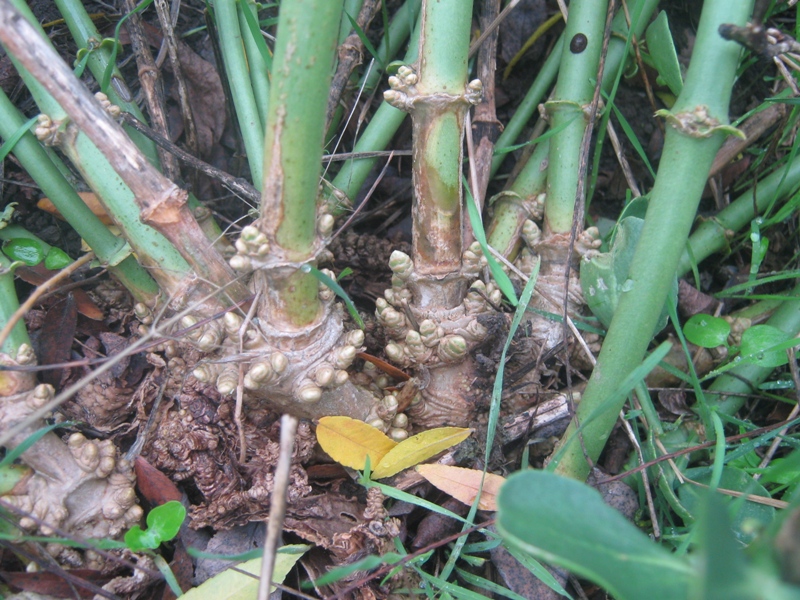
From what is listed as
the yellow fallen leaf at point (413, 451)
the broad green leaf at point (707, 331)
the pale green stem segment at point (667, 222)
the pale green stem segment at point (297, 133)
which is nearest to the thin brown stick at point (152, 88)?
the pale green stem segment at point (297, 133)

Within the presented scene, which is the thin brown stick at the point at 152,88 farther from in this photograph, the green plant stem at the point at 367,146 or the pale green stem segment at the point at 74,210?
the green plant stem at the point at 367,146

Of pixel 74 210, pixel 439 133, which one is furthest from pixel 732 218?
pixel 74 210

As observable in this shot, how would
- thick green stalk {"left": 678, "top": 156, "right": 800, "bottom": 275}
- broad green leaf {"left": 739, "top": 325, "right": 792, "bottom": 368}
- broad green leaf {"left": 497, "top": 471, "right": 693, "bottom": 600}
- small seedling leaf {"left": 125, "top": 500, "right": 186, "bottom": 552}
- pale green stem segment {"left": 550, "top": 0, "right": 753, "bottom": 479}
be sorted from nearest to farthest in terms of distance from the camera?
broad green leaf {"left": 497, "top": 471, "right": 693, "bottom": 600}
pale green stem segment {"left": 550, "top": 0, "right": 753, "bottom": 479}
small seedling leaf {"left": 125, "top": 500, "right": 186, "bottom": 552}
broad green leaf {"left": 739, "top": 325, "right": 792, "bottom": 368}
thick green stalk {"left": 678, "top": 156, "right": 800, "bottom": 275}

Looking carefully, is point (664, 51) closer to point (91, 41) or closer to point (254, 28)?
point (254, 28)

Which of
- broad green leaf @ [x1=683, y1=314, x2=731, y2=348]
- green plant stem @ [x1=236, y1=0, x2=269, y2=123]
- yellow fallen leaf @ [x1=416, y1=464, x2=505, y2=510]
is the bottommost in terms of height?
yellow fallen leaf @ [x1=416, y1=464, x2=505, y2=510]

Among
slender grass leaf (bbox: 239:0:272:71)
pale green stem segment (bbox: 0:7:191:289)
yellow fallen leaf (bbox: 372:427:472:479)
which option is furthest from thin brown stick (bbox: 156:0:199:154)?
yellow fallen leaf (bbox: 372:427:472:479)

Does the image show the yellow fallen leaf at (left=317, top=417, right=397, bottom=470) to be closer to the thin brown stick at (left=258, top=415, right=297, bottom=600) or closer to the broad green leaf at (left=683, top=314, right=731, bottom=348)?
the thin brown stick at (left=258, top=415, right=297, bottom=600)
